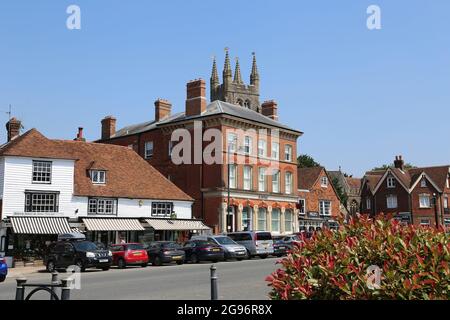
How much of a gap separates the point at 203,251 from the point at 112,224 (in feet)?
27.2

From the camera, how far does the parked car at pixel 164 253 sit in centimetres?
3209

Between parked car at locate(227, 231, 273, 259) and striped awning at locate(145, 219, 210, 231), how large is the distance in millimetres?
6267

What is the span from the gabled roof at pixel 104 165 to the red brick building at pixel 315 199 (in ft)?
74.6

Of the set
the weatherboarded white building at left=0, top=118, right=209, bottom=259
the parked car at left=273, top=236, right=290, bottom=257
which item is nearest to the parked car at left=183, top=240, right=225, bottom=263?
the parked car at left=273, top=236, right=290, bottom=257

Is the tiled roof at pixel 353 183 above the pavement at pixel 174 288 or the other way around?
above

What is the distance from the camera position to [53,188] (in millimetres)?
36562

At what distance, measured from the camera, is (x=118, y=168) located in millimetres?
43500

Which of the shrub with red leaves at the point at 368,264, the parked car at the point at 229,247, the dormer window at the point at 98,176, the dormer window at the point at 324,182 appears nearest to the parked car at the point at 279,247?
the parked car at the point at 229,247

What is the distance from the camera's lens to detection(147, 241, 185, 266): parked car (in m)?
32.1

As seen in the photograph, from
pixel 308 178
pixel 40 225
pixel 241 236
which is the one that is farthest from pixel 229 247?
pixel 308 178

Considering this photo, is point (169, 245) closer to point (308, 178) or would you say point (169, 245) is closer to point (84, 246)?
point (84, 246)

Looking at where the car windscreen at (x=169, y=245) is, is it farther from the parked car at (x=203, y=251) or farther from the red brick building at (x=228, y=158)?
the red brick building at (x=228, y=158)

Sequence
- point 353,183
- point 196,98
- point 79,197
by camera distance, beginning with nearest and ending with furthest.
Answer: point 79,197, point 196,98, point 353,183

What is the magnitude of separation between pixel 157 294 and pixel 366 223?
9972 millimetres
